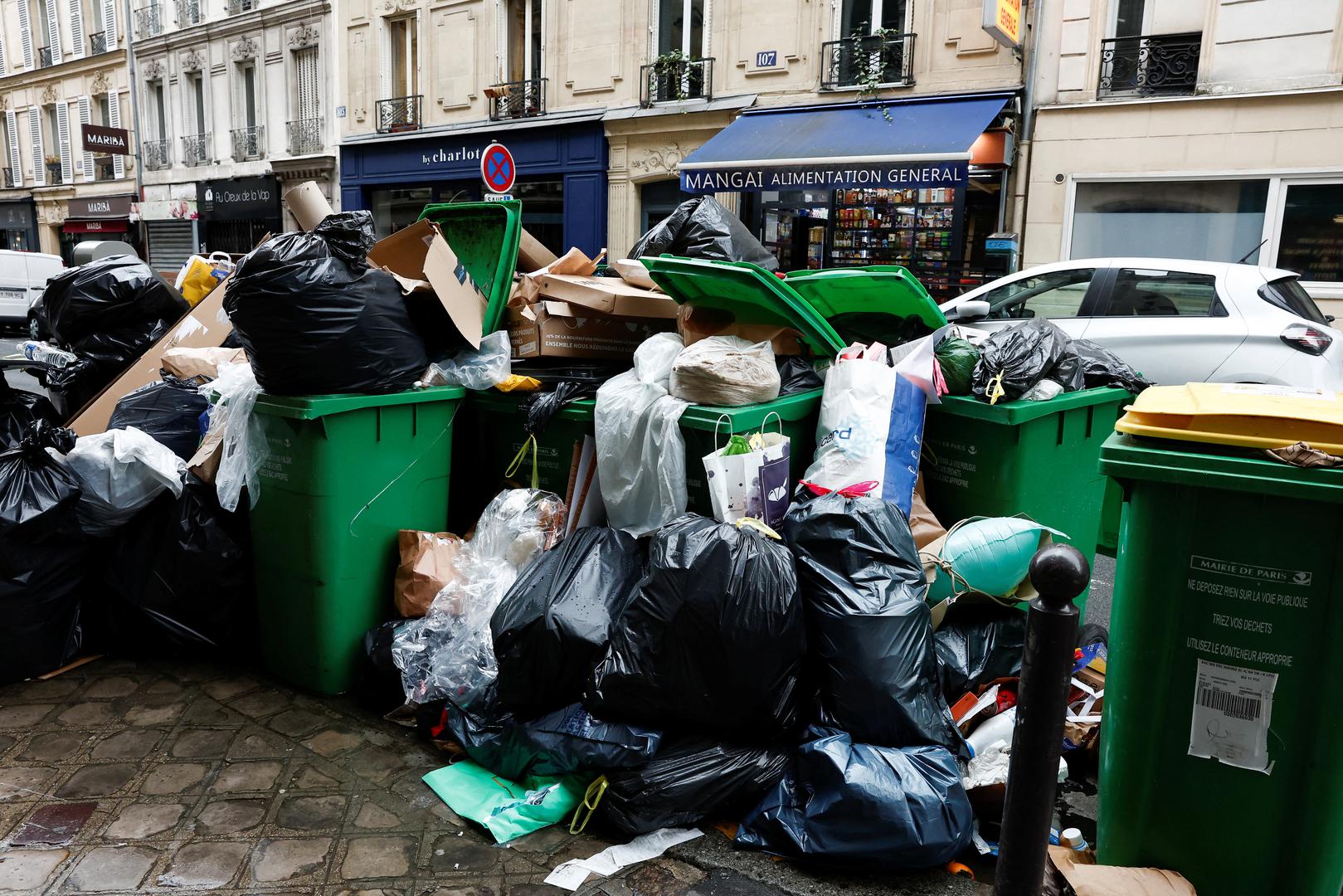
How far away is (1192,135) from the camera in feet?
35.9

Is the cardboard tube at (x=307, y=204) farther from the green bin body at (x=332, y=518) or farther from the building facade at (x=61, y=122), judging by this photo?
the building facade at (x=61, y=122)

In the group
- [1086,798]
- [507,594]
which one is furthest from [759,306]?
[1086,798]

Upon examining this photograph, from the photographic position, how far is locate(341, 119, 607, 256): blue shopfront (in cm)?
1575

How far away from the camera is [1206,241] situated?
440 inches

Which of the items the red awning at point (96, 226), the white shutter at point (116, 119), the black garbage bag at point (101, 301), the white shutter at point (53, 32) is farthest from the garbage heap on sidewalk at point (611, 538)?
the white shutter at point (53, 32)

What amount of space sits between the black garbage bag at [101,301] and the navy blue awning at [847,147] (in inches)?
327

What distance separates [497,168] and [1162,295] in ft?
18.8

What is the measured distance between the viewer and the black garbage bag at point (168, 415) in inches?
161

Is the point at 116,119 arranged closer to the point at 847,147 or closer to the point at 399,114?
the point at 399,114

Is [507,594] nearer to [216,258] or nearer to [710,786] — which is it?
[710,786]

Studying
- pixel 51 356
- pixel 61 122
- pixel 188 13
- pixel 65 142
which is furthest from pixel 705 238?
pixel 61 122

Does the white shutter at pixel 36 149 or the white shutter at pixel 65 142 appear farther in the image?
the white shutter at pixel 36 149

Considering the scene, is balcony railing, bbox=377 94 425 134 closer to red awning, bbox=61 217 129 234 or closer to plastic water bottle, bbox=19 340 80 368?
red awning, bbox=61 217 129 234

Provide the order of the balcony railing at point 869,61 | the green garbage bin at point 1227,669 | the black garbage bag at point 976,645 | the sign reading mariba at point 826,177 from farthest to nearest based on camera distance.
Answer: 1. the balcony railing at point 869,61
2. the sign reading mariba at point 826,177
3. the black garbage bag at point 976,645
4. the green garbage bin at point 1227,669
